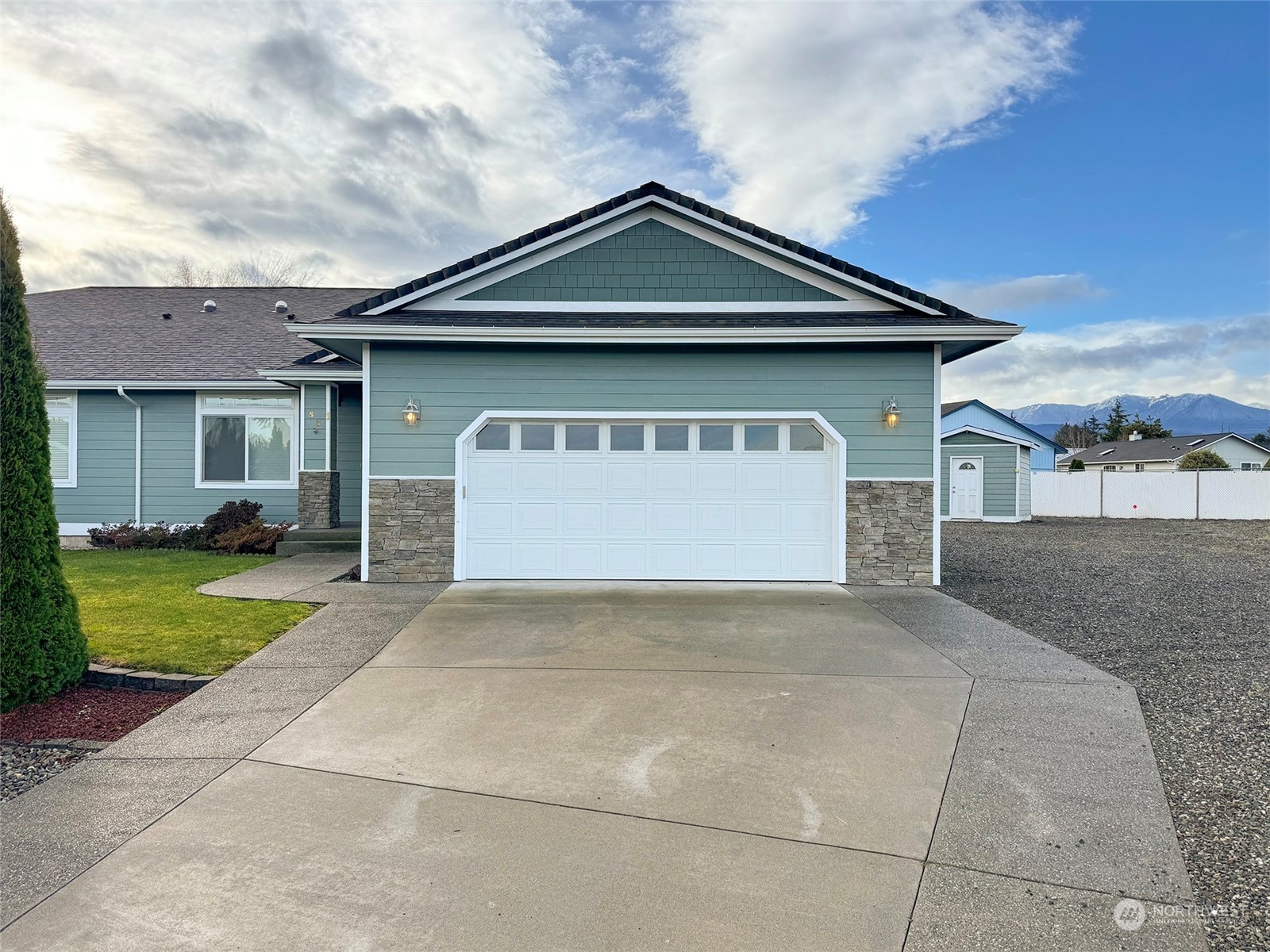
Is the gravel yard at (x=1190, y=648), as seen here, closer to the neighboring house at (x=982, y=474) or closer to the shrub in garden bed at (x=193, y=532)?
the neighboring house at (x=982, y=474)

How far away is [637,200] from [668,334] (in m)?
2.14

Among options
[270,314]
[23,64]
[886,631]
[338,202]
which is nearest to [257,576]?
[23,64]

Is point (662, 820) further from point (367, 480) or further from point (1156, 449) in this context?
point (1156, 449)

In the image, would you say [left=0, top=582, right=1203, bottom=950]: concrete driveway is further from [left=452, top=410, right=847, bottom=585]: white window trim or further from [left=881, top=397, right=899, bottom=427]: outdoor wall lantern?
[left=881, top=397, right=899, bottom=427]: outdoor wall lantern

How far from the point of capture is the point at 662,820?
2883 millimetres

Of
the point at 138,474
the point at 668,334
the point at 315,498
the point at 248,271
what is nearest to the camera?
the point at 668,334

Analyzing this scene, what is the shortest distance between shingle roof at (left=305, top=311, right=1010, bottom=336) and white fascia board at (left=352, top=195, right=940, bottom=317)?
19cm

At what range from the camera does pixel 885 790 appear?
10.4 ft

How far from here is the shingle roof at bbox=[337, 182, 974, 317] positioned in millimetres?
8547

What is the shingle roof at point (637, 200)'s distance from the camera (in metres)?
8.55

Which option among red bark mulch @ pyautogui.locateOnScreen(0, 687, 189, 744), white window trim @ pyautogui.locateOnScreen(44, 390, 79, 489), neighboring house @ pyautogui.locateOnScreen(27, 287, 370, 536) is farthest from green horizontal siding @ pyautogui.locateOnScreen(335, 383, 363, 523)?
red bark mulch @ pyautogui.locateOnScreen(0, 687, 189, 744)

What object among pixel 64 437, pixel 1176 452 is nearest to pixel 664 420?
pixel 64 437

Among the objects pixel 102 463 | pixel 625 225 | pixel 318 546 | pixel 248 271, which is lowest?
pixel 318 546

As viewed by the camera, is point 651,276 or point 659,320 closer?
point 659,320
